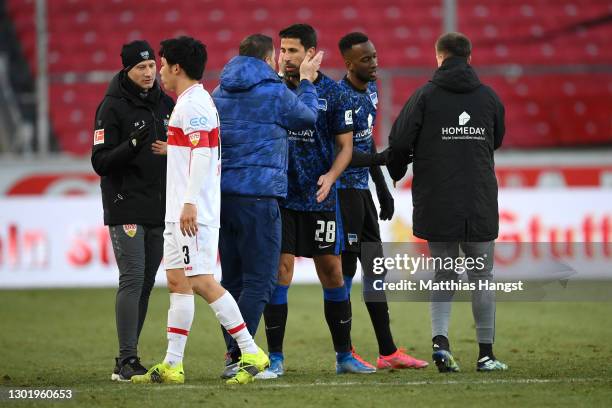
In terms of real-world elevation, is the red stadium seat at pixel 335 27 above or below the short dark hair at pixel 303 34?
above

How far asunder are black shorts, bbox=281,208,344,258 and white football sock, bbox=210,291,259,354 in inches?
32.9

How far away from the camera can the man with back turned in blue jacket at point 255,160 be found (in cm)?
629

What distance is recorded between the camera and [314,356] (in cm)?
788

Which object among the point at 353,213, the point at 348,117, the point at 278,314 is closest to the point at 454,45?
the point at 348,117

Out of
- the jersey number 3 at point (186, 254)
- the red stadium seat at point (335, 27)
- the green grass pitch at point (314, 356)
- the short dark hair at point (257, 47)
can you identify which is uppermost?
the red stadium seat at point (335, 27)

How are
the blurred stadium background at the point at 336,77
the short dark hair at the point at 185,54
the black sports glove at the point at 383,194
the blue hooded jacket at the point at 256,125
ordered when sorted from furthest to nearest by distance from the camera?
the blurred stadium background at the point at 336,77 < the black sports glove at the point at 383,194 < the blue hooded jacket at the point at 256,125 < the short dark hair at the point at 185,54

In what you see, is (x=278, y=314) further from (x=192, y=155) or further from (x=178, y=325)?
(x=192, y=155)

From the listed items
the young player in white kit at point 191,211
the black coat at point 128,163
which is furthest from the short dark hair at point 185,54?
the black coat at point 128,163

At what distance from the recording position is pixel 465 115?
6.66 m

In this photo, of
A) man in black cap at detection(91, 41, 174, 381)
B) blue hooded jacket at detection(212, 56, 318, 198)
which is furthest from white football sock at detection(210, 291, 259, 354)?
man in black cap at detection(91, 41, 174, 381)

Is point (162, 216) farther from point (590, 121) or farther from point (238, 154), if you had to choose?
point (590, 121)

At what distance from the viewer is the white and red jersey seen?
5.95m

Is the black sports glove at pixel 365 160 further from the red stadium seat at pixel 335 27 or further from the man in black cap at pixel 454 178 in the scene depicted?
the red stadium seat at pixel 335 27

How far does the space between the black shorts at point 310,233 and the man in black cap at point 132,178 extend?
30.2 inches
